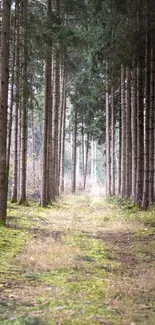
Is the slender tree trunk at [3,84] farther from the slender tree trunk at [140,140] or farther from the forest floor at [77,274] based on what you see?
the slender tree trunk at [140,140]

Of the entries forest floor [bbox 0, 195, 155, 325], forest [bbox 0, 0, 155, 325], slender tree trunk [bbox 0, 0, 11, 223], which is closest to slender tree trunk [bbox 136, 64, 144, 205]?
forest [bbox 0, 0, 155, 325]

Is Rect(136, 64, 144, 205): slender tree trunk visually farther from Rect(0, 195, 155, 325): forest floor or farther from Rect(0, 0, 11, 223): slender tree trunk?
Rect(0, 0, 11, 223): slender tree trunk

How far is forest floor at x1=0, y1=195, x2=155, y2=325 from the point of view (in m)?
4.08

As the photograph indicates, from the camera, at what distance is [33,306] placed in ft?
14.0

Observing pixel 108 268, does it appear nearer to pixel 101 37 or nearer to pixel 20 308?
pixel 20 308

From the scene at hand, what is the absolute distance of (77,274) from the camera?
5.68 meters

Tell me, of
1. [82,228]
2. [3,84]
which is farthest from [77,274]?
[3,84]

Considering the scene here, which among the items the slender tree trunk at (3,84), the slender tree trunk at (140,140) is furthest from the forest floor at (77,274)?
the slender tree trunk at (140,140)

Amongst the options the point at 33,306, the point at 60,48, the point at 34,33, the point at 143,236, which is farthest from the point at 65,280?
the point at 60,48

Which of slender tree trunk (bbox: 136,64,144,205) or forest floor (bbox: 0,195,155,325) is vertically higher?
slender tree trunk (bbox: 136,64,144,205)

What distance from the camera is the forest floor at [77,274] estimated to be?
4078 mm

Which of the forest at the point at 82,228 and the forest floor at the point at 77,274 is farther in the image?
the forest at the point at 82,228

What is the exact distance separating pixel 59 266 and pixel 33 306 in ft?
5.91

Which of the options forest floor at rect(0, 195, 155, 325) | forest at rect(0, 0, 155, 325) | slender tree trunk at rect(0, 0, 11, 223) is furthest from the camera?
slender tree trunk at rect(0, 0, 11, 223)
